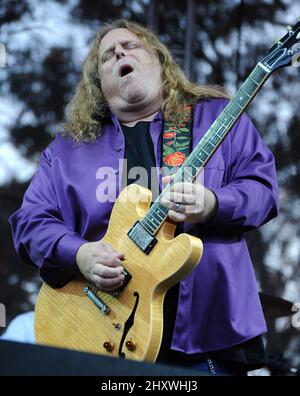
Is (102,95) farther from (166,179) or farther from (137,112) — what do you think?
(166,179)

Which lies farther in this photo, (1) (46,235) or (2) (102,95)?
(2) (102,95)

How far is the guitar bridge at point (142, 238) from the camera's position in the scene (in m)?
2.15

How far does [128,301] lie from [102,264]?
0.43 feet

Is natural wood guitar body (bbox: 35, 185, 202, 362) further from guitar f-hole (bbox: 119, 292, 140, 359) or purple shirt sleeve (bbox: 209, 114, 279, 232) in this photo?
purple shirt sleeve (bbox: 209, 114, 279, 232)

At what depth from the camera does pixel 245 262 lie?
2.22 meters

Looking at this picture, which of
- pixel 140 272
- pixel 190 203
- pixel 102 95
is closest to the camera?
pixel 190 203

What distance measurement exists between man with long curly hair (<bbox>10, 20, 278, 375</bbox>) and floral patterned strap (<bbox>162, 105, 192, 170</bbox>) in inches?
0.9

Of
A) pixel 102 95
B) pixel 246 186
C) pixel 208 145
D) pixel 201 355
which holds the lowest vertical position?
pixel 201 355

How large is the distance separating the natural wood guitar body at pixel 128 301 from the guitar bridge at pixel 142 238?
0.01 m

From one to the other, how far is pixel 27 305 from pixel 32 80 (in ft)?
4.07

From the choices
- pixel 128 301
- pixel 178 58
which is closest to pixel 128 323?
pixel 128 301

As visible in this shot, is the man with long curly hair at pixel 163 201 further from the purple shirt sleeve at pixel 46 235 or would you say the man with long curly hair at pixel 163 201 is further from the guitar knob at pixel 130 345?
the guitar knob at pixel 130 345

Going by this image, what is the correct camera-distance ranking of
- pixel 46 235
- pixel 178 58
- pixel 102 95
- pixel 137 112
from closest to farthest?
1. pixel 46 235
2. pixel 137 112
3. pixel 102 95
4. pixel 178 58

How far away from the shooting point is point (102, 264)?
2172 millimetres
